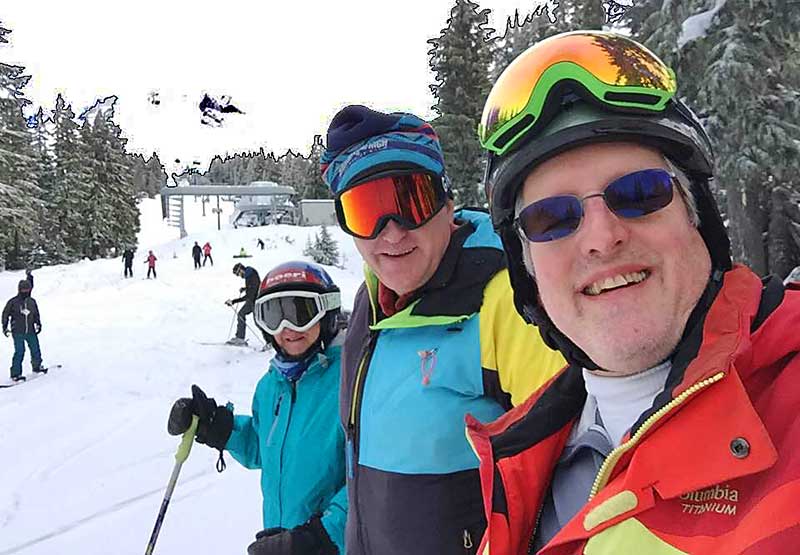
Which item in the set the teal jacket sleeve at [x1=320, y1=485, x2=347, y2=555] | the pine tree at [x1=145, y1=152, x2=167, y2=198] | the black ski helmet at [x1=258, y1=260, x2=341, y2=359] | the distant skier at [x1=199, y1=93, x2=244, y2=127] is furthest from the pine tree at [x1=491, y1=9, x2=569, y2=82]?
the pine tree at [x1=145, y1=152, x2=167, y2=198]

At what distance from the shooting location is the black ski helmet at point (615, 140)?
1214 millimetres

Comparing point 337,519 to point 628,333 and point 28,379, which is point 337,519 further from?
point 28,379

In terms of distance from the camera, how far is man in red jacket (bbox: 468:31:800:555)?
34.3 inches

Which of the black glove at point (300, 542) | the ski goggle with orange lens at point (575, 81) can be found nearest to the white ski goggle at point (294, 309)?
the black glove at point (300, 542)

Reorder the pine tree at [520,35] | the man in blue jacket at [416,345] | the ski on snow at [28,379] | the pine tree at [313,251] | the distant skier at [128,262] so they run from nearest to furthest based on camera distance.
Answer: the man in blue jacket at [416,345]
the ski on snow at [28,379]
the pine tree at [520,35]
the distant skier at [128,262]
the pine tree at [313,251]

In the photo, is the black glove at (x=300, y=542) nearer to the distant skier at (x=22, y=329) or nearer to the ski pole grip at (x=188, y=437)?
the ski pole grip at (x=188, y=437)

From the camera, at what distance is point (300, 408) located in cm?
288

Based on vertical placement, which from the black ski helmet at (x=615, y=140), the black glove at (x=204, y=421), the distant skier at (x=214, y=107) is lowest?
the black glove at (x=204, y=421)

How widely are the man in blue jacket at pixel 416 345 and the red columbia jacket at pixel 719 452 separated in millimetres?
658

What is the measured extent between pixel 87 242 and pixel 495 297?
44403 mm

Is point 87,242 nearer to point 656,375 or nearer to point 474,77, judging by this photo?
point 474,77

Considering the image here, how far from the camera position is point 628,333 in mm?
1147

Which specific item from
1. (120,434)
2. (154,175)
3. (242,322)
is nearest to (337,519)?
(120,434)

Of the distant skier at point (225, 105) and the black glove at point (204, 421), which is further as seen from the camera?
the distant skier at point (225, 105)
